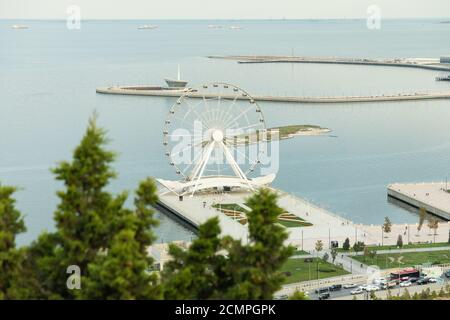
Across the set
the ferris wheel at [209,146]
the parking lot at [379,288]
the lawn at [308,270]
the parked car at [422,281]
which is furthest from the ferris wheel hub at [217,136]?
the parked car at [422,281]

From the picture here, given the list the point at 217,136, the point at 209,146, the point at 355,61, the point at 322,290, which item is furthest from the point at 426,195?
the point at 355,61

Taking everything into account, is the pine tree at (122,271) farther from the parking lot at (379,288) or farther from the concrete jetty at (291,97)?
the concrete jetty at (291,97)

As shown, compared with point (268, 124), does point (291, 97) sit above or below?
above

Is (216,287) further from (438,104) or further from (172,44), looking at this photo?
(172,44)

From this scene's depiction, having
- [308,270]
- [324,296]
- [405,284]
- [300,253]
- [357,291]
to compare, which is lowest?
[324,296]

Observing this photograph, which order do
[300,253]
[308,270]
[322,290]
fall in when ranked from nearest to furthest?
[322,290]
[308,270]
[300,253]

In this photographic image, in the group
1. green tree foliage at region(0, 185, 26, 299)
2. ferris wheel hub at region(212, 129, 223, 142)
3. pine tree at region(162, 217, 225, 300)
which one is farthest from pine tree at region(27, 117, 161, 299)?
ferris wheel hub at region(212, 129, 223, 142)

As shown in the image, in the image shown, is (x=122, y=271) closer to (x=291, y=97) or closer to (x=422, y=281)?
(x=422, y=281)

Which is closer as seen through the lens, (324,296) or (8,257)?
(8,257)
